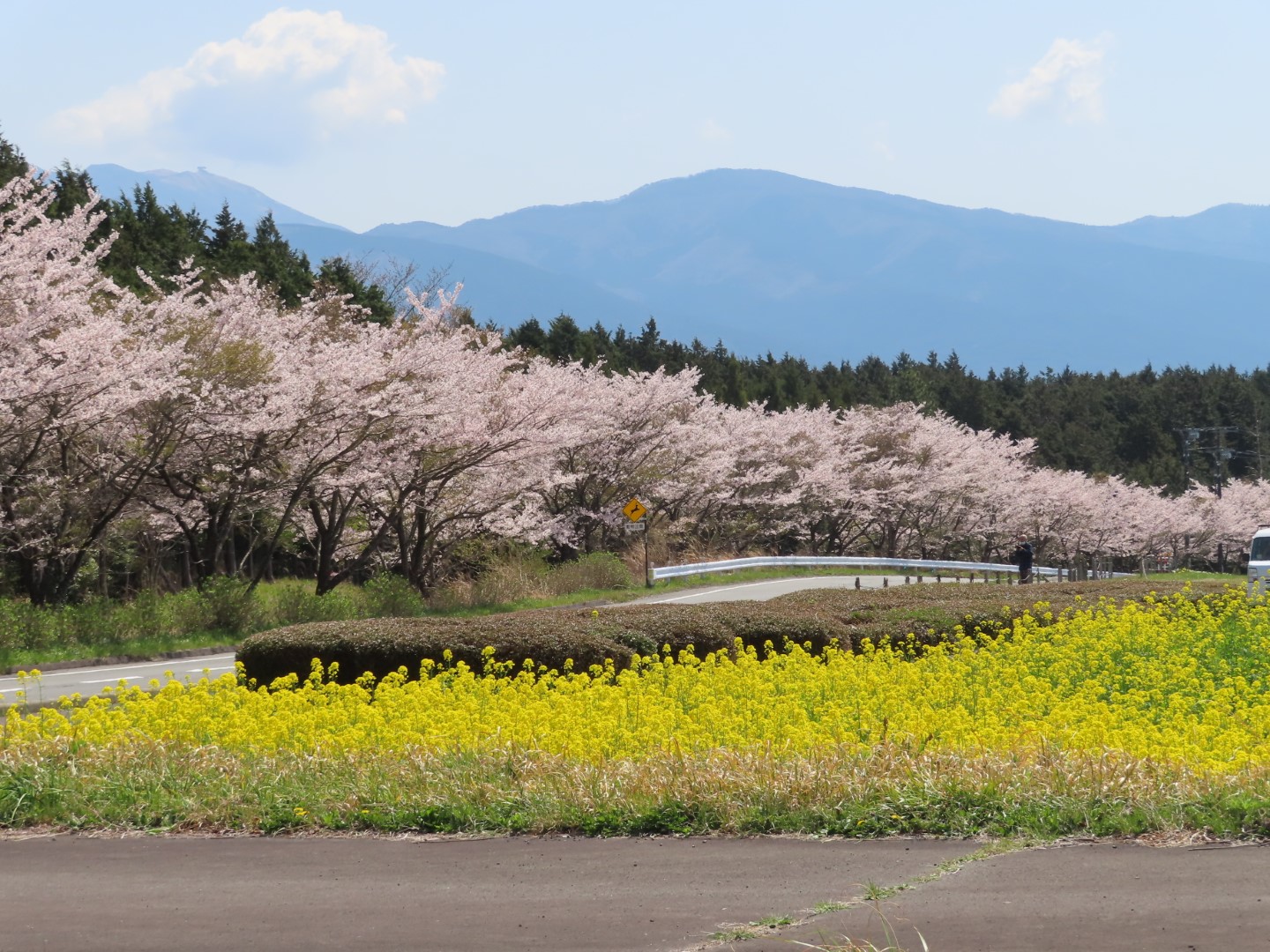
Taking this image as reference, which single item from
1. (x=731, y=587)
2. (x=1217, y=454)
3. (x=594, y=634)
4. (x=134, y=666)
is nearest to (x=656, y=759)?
(x=594, y=634)

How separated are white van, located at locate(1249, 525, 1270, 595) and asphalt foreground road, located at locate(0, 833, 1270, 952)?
66.1ft

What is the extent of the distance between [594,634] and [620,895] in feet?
28.6

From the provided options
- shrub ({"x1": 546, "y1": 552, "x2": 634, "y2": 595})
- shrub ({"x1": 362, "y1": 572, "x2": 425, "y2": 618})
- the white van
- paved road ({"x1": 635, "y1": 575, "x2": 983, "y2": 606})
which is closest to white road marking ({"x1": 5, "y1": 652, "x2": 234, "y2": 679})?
shrub ({"x1": 362, "y1": 572, "x2": 425, "y2": 618})

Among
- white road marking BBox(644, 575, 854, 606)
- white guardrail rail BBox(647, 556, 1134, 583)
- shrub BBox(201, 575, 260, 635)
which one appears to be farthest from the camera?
white guardrail rail BBox(647, 556, 1134, 583)

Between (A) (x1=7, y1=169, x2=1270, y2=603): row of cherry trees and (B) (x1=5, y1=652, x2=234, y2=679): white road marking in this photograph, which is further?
(A) (x1=7, y1=169, x2=1270, y2=603): row of cherry trees

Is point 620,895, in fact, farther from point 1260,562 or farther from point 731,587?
point 731,587

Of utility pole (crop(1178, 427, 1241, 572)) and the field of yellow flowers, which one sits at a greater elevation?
utility pole (crop(1178, 427, 1241, 572))

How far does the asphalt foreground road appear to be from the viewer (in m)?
5.37

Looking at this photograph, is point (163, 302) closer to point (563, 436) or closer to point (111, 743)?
point (563, 436)

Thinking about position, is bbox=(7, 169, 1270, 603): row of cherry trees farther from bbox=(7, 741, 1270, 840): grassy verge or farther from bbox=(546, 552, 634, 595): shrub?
bbox=(7, 741, 1270, 840): grassy verge

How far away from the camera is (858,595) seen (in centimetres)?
2364

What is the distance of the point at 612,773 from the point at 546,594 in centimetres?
2510

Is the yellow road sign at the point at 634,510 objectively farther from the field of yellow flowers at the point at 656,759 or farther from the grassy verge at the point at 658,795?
the grassy verge at the point at 658,795

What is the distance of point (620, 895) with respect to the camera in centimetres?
608
